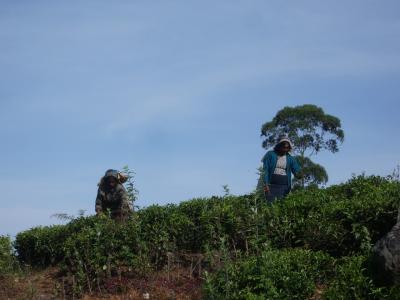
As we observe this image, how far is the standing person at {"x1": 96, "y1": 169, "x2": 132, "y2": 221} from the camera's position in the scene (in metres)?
11.2

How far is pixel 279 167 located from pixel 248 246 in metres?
2.76

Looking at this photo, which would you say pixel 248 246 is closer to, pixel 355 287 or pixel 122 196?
pixel 355 287

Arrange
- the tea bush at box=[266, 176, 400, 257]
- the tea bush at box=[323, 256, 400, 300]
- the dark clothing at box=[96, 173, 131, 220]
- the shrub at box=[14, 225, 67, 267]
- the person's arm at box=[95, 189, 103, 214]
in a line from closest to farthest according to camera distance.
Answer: the tea bush at box=[323, 256, 400, 300] < the tea bush at box=[266, 176, 400, 257] < the shrub at box=[14, 225, 67, 267] < the dark clothing at box=[96, 173, 131, 220] < the person's arm at box=[95, 189, 103, 214]

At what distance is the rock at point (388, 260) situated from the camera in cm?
600

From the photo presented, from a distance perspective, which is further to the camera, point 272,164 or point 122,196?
point 122,196

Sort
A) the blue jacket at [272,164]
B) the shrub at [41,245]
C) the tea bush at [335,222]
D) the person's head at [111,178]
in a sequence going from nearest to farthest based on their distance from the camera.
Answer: the tea bush at [335,222] < the shrub at [41,245] < the blue jacket at [272,164] < the person's head at [111,178]

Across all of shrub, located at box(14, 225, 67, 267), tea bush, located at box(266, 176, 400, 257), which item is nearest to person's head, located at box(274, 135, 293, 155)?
tea bush, located at box(266, 176, 400, 257)

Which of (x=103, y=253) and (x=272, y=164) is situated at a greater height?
(x=272, y=164)

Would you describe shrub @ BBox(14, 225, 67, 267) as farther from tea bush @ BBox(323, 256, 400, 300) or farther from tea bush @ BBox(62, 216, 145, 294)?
tea bush @ BBox(323, 256, 400, 300)

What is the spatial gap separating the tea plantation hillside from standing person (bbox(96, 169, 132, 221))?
2.17 feet

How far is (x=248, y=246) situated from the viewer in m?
8.58

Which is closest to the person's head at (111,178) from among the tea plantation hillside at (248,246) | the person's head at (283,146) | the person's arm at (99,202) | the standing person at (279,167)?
the person's arm at (99,202)

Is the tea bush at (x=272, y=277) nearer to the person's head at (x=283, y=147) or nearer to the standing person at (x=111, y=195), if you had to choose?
the person's head at (x=283, y=147)

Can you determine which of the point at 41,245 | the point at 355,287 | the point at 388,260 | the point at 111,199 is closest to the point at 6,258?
the point at 41,245
